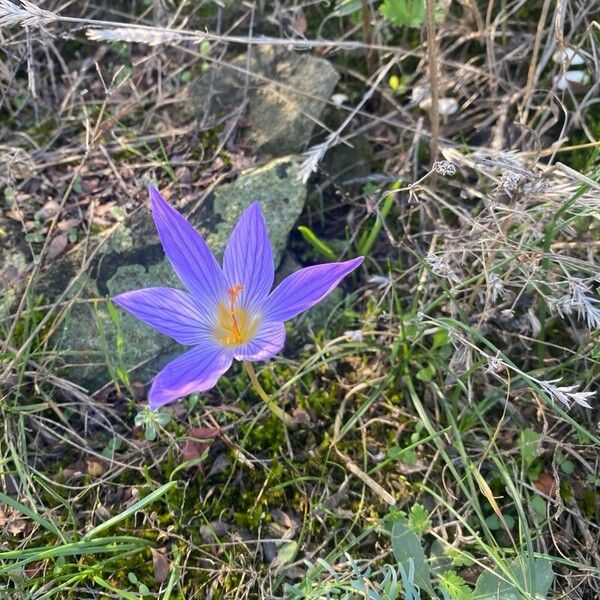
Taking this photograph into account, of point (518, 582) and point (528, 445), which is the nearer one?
point (518, 582)

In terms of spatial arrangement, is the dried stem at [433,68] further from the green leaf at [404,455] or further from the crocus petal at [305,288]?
the green leaf at [404,455]

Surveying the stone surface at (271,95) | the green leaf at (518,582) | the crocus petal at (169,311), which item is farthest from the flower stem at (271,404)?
the stone surface at (271,95)

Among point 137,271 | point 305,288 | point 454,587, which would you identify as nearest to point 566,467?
point 454,587

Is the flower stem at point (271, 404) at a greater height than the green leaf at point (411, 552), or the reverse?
the flower stem at point (271, 404)

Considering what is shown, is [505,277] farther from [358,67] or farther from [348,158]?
[358,67]

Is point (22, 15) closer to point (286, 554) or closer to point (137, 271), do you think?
point (137, 271)

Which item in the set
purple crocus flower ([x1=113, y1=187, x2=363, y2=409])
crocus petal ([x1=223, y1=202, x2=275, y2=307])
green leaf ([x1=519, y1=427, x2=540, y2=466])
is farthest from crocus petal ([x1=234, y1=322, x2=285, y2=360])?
green leaf ([x1=519, y1=427, x2=540, y2=466])

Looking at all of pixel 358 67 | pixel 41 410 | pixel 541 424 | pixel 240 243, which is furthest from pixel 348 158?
pixel 41 410
